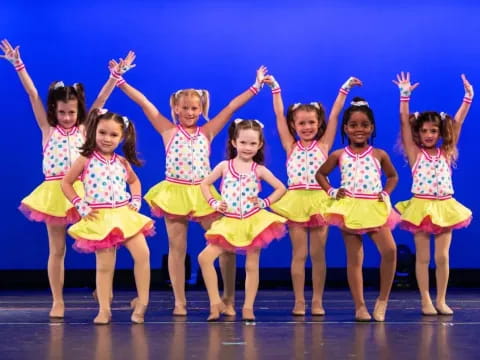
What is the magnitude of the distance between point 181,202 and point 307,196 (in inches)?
30.6

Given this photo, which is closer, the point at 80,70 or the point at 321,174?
the point at 321,174

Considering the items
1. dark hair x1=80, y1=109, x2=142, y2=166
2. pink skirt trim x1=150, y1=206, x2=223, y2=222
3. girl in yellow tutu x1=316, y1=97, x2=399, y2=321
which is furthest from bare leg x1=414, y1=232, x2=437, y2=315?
dark hair x1=80, y1=109, x2=142, y2=166

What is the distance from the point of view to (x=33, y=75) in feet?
28.0

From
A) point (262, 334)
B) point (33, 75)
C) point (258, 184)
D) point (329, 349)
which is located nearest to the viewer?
point (329, 349)

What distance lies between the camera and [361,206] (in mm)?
5992

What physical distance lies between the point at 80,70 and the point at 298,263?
120 inches

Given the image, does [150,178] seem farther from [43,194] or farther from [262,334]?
[262,334]

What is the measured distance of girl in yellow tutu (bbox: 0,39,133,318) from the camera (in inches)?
240

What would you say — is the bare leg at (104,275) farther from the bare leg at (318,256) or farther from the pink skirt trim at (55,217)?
the bare leg at (318,256)

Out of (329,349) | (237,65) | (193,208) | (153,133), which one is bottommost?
(329,349)

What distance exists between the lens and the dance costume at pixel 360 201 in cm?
594

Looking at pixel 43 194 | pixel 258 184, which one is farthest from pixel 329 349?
pixel 43 194

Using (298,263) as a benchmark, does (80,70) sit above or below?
above

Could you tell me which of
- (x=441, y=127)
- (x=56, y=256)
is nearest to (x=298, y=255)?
(x=441, y=127)
